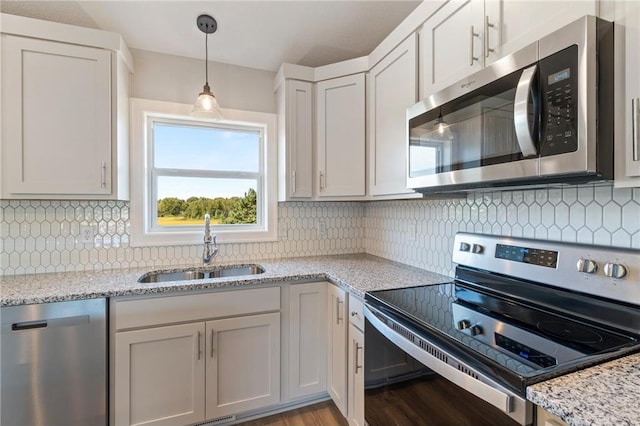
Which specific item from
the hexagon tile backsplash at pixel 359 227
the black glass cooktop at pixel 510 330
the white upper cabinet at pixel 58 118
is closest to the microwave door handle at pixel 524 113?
the hexagon tile backsplash at pixel 359 227

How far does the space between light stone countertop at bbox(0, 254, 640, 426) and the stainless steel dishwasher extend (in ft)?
0.25

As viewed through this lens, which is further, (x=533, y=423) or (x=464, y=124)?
(x=464, y=124)

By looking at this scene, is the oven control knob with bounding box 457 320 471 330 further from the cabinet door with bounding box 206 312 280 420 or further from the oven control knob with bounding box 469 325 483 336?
the cabinet door with bounding box 206 312 280 420

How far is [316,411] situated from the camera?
193 centimetres

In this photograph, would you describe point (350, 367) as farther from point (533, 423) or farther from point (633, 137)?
point (633, 137)

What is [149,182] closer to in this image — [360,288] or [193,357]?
[193,357]

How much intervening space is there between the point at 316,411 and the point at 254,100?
2229 millimetres

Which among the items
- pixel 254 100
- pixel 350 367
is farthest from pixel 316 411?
pixel 254 100

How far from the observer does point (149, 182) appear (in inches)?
87.1

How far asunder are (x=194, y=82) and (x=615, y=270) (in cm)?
253

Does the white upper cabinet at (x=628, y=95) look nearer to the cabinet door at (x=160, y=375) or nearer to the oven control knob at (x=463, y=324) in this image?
the oven control knob at (x=463, y=324)

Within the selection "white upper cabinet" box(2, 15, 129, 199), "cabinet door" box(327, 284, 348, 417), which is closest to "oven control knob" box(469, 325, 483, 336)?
"cabinet door" box(327, 284, 348, 417)

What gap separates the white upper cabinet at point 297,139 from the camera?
2.21 meters

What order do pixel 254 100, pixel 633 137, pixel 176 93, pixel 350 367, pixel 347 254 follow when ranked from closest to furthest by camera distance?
1. pixel 633 137
2. pixel 350 367
3. pixel 176 93
4. pixel 254 100
5. pixel 347 254
